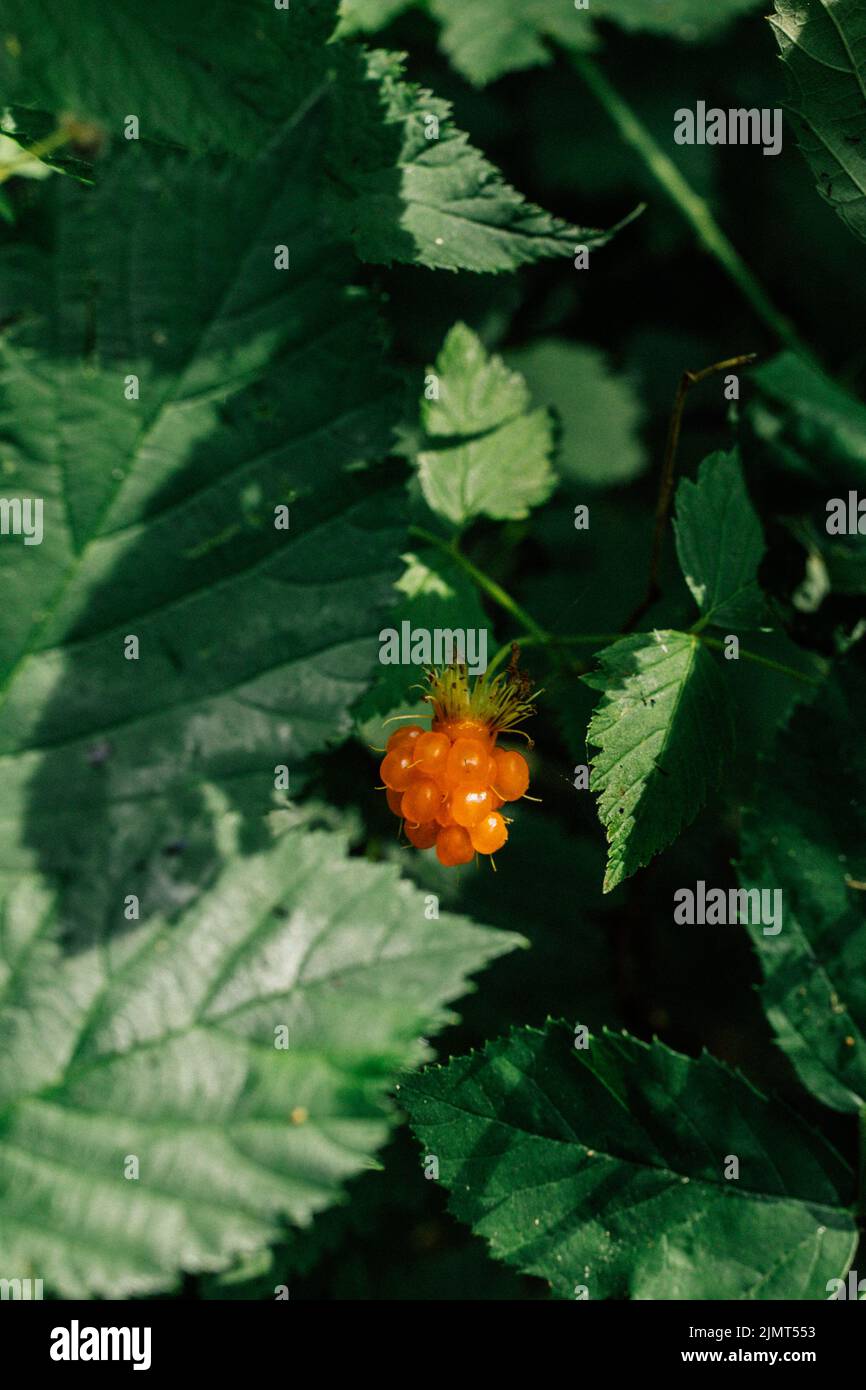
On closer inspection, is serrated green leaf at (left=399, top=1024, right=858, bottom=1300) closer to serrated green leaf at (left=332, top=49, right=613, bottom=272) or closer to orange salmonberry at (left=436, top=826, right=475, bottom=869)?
orange salmonberry at (left=436, top=826, right=475, bottom=869)

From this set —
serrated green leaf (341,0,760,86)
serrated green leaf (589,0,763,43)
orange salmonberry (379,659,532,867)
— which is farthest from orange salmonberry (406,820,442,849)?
serrated green leaf (589,0,763,43)

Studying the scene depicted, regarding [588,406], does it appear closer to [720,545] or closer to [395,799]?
[720,545]

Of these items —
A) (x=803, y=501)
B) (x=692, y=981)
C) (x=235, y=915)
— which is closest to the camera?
(x=235, y=915)

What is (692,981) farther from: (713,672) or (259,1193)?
(259,1193)

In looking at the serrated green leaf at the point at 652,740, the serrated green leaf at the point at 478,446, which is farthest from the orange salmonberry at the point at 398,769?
the serrated green leaf at the point at 478,446

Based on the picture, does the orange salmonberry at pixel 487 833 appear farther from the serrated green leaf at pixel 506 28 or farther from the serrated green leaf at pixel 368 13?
the serrated green leaf at pixel 506 28

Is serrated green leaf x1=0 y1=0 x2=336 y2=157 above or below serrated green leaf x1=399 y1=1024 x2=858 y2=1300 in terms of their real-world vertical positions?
above
